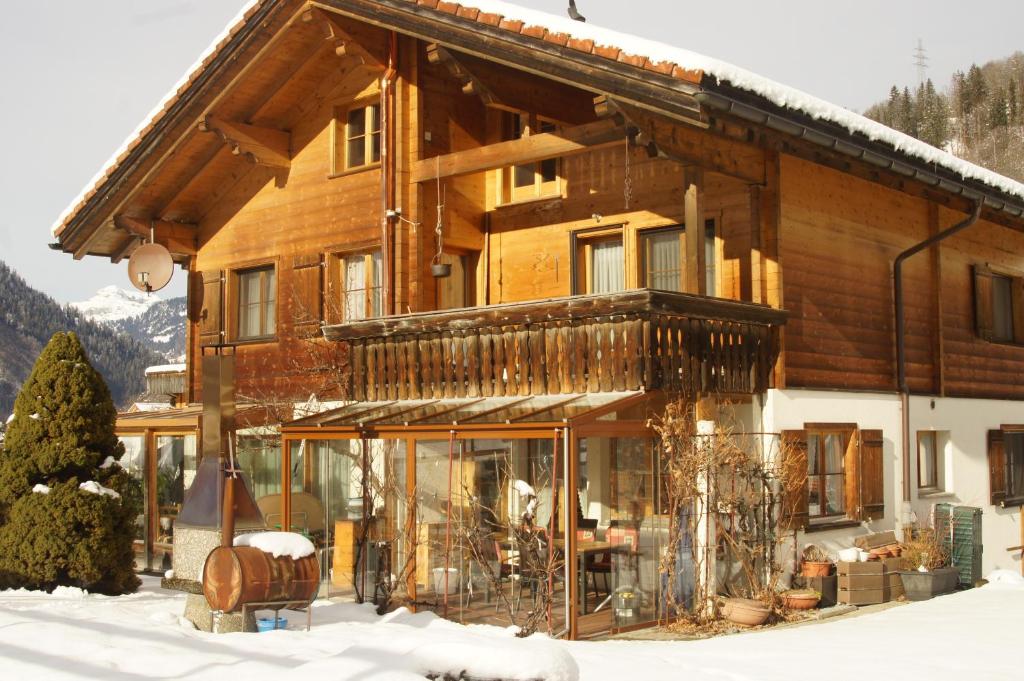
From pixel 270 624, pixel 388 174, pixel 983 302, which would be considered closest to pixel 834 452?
pixel 983 302

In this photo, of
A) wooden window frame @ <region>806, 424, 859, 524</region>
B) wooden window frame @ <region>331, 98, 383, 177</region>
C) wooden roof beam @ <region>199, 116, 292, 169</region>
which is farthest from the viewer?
wooden roof beam @ <region>199, 116, 292, 169</region>

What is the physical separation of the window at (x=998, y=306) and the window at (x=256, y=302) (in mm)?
10429

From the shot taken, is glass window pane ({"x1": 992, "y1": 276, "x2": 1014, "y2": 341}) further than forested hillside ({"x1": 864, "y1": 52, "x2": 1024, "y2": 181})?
No

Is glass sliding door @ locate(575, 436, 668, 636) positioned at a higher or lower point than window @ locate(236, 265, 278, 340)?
lower

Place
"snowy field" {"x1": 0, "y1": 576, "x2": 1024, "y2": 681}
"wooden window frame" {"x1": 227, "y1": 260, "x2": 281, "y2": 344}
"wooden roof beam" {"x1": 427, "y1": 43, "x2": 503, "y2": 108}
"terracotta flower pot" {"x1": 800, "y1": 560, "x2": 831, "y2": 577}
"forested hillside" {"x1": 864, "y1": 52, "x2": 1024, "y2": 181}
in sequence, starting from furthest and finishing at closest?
"forested hillside" {"x1": 864, "y1": 52, "x2": 1024, "y2": 181}, "wooden window frame" {"x1": 227, "y1": 260, "x2": 281, "y2": 344}, "wooden roof beam" {"x1": 427, "y1": 43, "x2": 503, "y2": 108}, "terracotta flower pot" {"x1": 800, "y1": 560, "x2": 831, "y2": 577}, "snowy field" {"x1": 0, "y1": 576, "x2": 1024, "y2": 681}

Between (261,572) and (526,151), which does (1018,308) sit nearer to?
(526,151)

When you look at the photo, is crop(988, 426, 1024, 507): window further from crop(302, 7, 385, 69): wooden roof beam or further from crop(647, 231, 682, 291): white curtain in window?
crop(302, 7, 385, 69): wooden roof beam

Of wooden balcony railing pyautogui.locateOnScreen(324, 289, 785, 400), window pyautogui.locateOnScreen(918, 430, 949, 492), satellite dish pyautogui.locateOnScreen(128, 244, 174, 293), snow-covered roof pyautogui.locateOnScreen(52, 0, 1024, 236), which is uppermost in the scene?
snow-covered roof pyautogui.locateOnScreen(52, 0, 1024, 236)

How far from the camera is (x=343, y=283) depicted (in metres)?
17.3

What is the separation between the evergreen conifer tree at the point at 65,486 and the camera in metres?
14.1

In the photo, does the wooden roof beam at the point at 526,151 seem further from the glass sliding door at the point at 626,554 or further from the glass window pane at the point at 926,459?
the glass window pane at the point at 926,459

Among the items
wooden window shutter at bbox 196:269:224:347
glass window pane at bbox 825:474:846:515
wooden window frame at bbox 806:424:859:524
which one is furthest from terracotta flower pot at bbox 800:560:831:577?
wooden window shutter at bbox 196:269:224:347

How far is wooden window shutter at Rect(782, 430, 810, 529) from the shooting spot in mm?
13586

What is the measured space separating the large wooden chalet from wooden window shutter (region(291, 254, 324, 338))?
54mm
